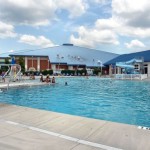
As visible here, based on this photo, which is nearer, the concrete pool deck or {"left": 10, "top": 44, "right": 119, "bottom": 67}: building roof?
the concrete pool deck

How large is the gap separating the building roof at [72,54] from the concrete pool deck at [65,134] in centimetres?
6900

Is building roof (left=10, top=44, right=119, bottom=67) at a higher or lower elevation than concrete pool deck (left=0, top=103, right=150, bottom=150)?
higher

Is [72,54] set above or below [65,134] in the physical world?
above

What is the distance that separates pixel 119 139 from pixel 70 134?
98 cm

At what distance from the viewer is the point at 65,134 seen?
4809 millimetres

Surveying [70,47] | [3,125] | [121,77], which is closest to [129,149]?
[3,125]

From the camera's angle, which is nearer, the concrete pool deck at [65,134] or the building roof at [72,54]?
the concrete pool deck at [65,134]

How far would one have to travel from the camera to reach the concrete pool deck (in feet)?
13.5

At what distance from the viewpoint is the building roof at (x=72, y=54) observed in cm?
Answer: 7691

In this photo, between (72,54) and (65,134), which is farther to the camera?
(72,54)

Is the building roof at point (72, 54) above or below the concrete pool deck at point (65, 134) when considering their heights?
above

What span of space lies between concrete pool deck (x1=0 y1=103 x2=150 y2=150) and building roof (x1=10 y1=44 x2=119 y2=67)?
6900cm

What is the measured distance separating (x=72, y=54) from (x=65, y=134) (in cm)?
7788

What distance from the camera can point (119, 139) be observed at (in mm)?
4496
